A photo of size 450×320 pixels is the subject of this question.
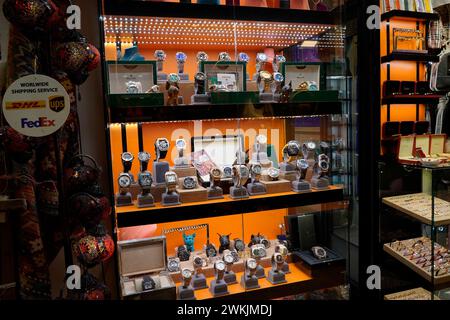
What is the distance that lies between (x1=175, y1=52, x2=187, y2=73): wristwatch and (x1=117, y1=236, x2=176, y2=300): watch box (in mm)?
999

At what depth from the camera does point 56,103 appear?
1679 mm

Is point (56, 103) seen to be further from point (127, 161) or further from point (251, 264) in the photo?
point (251, 264)

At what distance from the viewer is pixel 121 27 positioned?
6.51 feet

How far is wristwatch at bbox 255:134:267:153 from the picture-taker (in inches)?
92.1

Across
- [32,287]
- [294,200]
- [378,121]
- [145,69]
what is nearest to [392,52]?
[378,121]

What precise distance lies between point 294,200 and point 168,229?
0.77 meters

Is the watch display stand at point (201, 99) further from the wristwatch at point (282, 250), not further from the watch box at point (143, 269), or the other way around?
the wristwatch at point (282, 250)

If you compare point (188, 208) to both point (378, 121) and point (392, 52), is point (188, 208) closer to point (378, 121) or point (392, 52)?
point (378, 121)

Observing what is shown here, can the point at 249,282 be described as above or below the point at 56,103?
below

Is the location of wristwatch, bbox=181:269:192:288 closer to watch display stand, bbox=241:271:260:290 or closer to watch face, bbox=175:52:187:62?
watch display stand, bbox=241:271:260:290

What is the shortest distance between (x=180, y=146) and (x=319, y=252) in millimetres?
1116

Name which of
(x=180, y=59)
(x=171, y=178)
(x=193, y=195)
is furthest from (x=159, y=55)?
(x=193, y=195)

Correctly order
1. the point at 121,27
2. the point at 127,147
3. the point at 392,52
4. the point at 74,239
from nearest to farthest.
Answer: the point at 74,239
the point at 121,27
the point at 127,147
the point at 392,52

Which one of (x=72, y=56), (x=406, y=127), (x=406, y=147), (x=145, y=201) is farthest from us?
(x=406, y=127)
